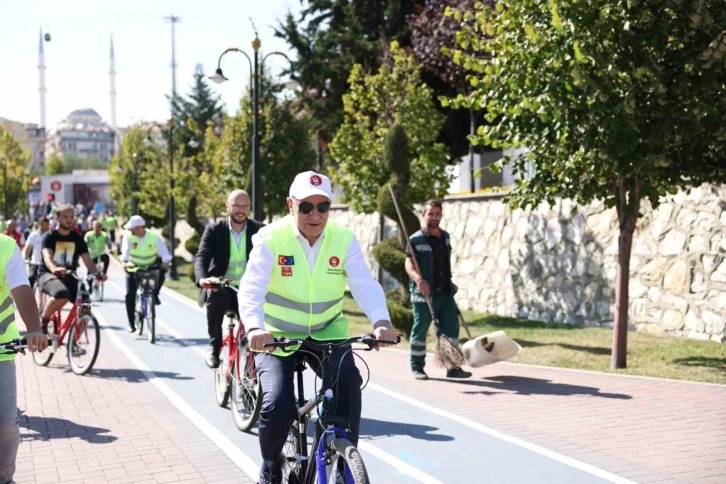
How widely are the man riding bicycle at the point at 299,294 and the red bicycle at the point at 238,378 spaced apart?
219 cm

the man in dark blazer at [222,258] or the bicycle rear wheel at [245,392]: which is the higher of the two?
the man in dark blazer at [222,258]

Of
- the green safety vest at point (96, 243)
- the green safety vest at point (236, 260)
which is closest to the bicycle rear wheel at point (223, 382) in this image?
the green safety vest at point (236, 260)

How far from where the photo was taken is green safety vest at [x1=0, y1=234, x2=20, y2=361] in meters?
4.79

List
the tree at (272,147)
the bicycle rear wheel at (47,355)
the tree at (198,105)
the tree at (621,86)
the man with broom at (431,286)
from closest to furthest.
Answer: the tree at (621,86) < the man with broom at (431,286) < the bicycle rear wheel at (47,355) < the tree at (272,147) < the tree at (198,105)

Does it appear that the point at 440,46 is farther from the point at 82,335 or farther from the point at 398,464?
the point at 398,464

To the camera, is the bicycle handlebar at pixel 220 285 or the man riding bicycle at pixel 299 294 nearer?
the man riding bicycle at pixel 299 294

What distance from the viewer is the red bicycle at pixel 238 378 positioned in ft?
23.7

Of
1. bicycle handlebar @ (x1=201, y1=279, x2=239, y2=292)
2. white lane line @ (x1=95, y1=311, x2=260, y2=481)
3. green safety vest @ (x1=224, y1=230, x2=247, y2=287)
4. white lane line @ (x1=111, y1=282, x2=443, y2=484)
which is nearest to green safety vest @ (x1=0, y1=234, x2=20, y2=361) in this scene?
white lane line @ (x1=95, y1=311, x2=260, y2=481)

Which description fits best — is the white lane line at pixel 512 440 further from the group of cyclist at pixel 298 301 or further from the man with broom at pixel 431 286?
the group of cyclist at pixel 298 301

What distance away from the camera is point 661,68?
947 cm

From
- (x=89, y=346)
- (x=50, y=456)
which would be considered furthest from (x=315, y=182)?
(x=89, y=346)

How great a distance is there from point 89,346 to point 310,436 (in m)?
4.53

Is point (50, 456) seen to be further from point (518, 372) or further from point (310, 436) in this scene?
point (518, 372)

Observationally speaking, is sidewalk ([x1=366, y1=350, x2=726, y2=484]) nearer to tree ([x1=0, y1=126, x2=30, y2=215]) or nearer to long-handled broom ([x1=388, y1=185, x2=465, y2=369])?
long-handled broom ([x1=388, y1=185, x2=465, y2=369])
